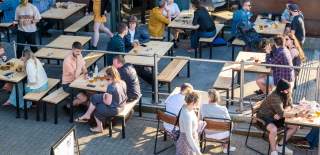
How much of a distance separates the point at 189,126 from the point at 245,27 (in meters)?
5.48

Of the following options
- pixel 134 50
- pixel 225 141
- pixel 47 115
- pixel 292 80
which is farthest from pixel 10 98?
pixel 292 80

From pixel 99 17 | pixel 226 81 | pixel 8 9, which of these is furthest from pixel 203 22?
pixel 8 9

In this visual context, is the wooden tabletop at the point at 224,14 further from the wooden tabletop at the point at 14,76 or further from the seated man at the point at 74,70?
the wooden tabletop at the point at 14,76

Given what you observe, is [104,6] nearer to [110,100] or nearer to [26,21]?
[26,21]

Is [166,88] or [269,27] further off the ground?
[269,27]

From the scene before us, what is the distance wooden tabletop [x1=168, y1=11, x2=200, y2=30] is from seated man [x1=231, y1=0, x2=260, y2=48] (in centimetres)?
94

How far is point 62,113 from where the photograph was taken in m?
14.4

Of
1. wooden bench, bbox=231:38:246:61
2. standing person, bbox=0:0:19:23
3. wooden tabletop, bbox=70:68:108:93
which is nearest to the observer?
wooden tabletop, bbox=70:68:108:93

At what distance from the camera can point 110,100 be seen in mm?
12852

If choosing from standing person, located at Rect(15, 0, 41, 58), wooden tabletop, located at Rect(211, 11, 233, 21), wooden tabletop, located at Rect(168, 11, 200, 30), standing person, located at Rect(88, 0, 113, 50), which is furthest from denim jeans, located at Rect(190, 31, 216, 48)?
standing person, located at Rect(15, 0, 41, 58)

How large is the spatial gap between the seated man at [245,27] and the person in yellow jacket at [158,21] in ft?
5.54

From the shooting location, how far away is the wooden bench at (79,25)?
17.5 meters

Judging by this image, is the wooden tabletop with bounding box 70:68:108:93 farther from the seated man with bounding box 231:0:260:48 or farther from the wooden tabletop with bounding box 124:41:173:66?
the seated man with bounding box 231:0:260:48

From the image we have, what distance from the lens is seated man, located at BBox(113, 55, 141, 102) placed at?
13.2 metres
